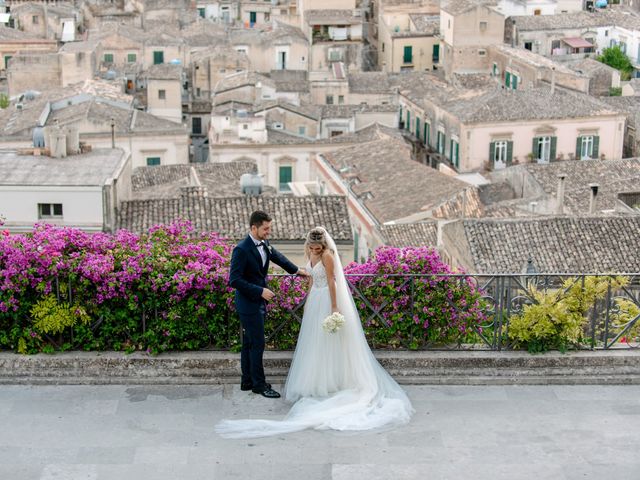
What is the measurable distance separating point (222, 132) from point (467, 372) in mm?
43790

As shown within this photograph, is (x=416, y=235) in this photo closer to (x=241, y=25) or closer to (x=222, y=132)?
(x=222, y=132)

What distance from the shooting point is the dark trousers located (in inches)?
362

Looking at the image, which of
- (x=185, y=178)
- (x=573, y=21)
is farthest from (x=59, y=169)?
(x=573, y=21)

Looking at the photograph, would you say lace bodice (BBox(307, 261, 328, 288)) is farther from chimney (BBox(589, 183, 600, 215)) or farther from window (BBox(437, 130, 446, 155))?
window (BBox(437, 130, 446, 155))

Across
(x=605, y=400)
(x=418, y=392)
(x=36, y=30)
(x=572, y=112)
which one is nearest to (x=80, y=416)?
(x=418, y=392)

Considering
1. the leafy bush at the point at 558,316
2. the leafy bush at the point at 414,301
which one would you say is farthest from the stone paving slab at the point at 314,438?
the leafy bush at the point at 414,301

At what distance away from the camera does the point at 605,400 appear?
9.20 metres

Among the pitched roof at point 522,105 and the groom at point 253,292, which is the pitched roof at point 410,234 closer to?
the pitched roof at point 522,105

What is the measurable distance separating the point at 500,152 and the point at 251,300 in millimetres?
46645

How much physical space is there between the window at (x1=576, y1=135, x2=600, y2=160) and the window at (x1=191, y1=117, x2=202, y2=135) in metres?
20.4

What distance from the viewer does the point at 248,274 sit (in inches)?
361

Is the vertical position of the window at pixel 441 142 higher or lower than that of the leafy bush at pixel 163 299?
lower

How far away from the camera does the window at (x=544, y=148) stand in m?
54.8

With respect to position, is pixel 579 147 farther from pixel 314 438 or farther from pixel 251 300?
pixel 314 438
